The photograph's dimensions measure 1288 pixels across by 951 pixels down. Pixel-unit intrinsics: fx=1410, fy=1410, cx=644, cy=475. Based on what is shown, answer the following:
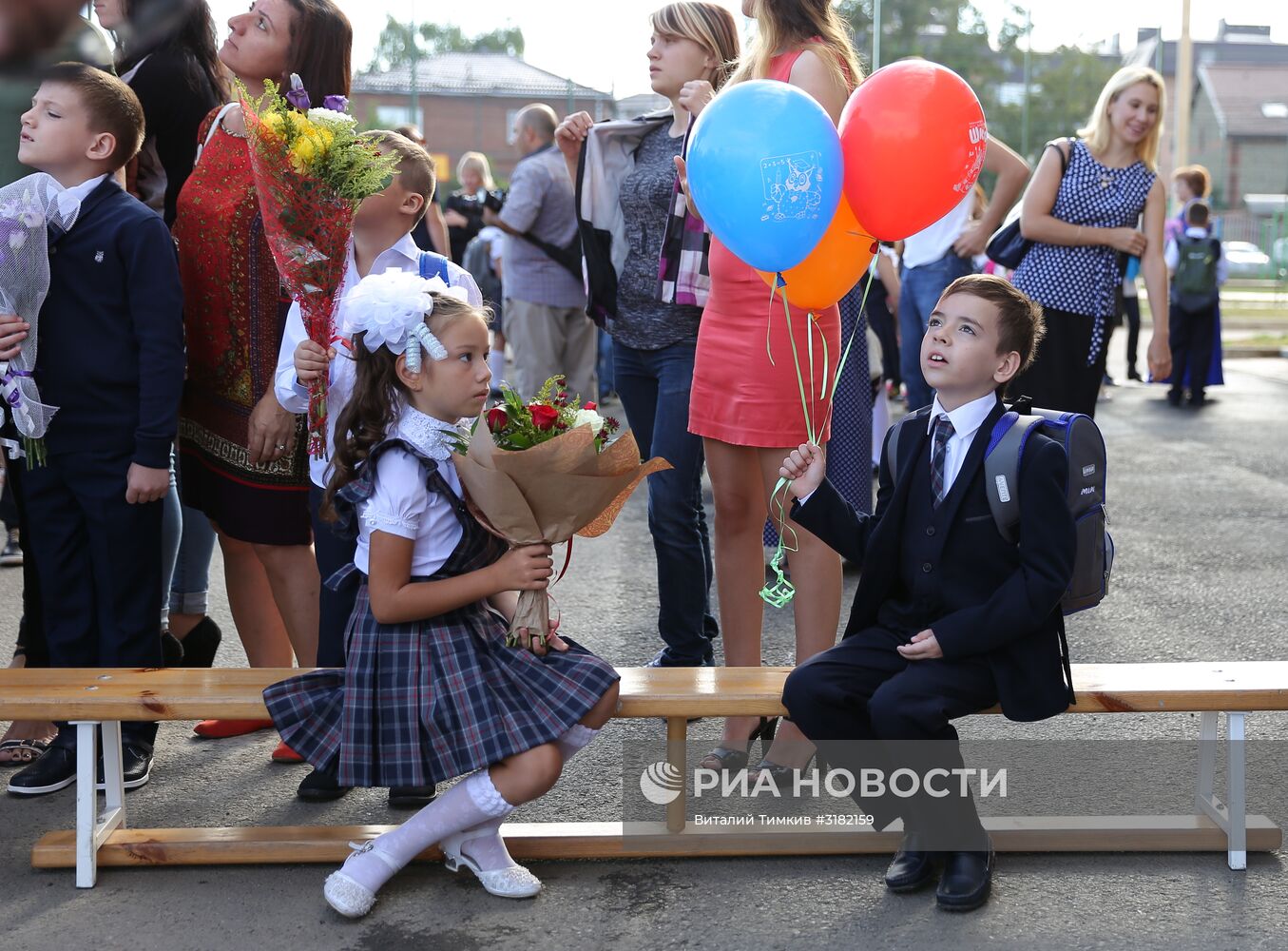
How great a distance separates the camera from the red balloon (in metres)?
3.07

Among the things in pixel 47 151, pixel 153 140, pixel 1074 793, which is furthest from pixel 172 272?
pixel 1074 793

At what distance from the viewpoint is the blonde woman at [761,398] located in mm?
3465

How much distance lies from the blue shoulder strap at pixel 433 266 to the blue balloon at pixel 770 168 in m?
0.72

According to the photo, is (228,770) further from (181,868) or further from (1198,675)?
(1198,675)

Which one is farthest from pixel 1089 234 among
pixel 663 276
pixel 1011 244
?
pixel 663 276

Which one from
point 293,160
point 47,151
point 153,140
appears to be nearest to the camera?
point 293,160

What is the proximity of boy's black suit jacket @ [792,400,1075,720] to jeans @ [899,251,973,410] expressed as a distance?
365 centimetres

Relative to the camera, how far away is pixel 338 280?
3256mm

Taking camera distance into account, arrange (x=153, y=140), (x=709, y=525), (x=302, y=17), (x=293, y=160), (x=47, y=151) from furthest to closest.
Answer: (x=709, y=525)
(x=153, y=140)
(x=302, y=17)
(x=47, y=151)
(x=293, y=160)

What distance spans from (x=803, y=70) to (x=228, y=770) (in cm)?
230

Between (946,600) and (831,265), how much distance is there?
82cm

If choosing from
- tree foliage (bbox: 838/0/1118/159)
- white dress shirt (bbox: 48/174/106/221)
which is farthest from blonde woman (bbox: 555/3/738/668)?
tree foliage (bbox: 838/0/1118/159)

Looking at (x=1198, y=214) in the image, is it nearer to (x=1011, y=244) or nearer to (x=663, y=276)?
(x=1011, y=244)

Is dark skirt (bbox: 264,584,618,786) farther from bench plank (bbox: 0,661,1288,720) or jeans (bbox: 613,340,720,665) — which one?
jeans (bbox: 613,340,720,665)
